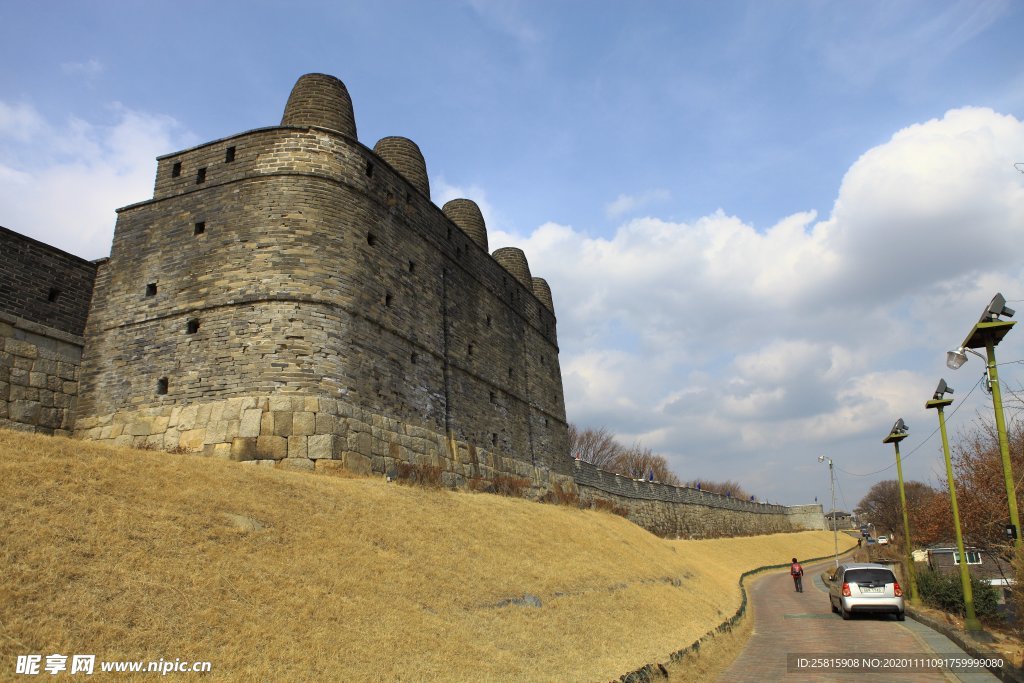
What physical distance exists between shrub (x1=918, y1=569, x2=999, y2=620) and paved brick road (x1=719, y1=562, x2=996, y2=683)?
1.95 metres

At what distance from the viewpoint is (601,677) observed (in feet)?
26.3

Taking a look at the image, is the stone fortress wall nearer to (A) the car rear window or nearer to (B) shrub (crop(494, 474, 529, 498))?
(B) shrub (crop(494, 474, 529, 498))

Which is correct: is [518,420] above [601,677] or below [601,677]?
above

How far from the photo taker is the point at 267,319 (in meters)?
15.4

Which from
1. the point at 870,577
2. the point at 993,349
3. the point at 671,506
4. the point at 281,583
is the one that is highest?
the point at 993,349

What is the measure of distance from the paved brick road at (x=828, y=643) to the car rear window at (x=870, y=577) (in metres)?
0.88

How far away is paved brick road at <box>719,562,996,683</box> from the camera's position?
30.0 feet

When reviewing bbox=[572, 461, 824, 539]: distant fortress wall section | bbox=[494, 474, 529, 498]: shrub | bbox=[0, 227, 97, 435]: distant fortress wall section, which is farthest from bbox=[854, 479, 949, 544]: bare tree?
bbox=[0, 227, 97, 435]: distant fortress wall section

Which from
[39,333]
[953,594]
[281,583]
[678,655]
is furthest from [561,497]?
[281,583]

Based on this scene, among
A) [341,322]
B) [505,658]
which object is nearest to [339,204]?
[341,322]

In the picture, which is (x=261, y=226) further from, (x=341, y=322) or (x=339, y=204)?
(x=341, y=322)

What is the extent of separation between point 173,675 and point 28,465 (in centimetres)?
415

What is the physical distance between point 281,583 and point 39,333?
1251 cm

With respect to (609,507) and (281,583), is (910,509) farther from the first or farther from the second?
(281,583)
